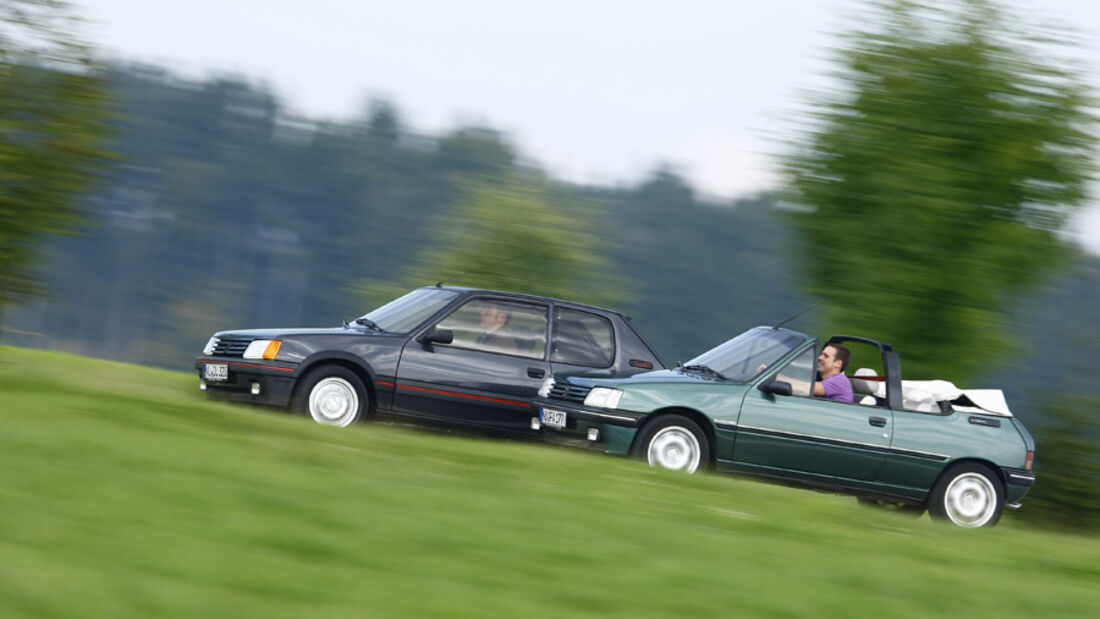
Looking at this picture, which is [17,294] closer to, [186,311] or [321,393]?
[321,393]

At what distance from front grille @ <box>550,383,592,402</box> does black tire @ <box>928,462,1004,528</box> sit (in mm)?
3500

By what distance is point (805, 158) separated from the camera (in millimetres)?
19172

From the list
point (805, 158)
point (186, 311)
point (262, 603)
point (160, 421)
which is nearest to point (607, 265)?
point (805, 158)

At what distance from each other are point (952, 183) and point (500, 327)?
7.56 meters

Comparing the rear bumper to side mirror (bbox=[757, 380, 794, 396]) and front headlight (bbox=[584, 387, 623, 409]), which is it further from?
front headlight (bbox=[584, 387, 623, 409])

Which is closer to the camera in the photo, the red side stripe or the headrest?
the red side stripe

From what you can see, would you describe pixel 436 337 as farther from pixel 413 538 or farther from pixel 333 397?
pixel 413 538

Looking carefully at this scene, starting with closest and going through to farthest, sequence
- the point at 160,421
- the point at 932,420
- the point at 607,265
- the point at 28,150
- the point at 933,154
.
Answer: the point at 160,421 → the point at 28,150 → the point at 932,420 → the point at 933,154 → the point at 607,265

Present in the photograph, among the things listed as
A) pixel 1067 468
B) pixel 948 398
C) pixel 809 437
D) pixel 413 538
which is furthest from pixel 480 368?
pixel 1067 468

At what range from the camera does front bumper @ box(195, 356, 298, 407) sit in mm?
12711

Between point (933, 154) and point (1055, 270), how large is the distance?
99.7 inches

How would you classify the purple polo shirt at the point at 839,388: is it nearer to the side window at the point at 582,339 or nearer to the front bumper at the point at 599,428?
the front bumper at the point at 599,428

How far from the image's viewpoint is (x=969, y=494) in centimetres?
1273

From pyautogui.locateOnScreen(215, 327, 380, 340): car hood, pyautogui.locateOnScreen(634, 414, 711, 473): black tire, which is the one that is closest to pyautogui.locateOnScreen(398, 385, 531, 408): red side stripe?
pyautogui.locateOnScreen(215, 327, 380, 340): car hood
